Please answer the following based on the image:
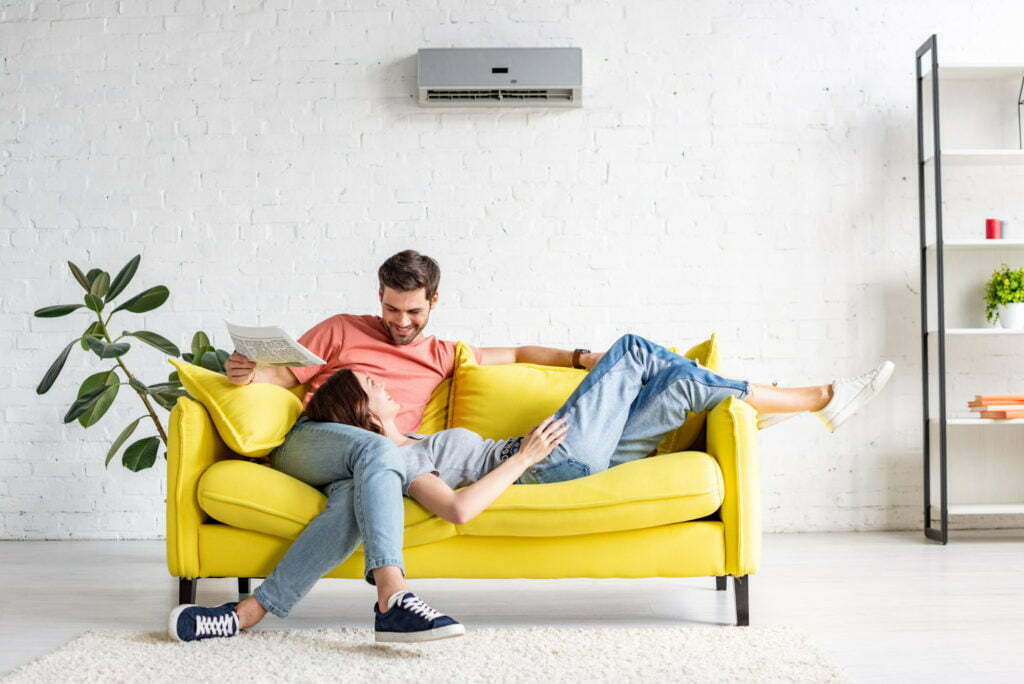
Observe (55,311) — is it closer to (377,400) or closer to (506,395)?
(377,400)

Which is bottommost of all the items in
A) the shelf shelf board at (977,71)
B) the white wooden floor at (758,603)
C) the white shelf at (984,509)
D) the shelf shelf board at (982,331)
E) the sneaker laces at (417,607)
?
the white wooden floor at (758,603)

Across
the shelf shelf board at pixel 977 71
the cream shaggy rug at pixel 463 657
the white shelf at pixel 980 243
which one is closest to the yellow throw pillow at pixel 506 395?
the cream shaggy rug at pixel 463 657

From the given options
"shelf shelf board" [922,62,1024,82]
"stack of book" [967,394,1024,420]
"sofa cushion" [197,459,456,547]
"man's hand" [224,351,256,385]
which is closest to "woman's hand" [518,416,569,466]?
"sofa cushion" [197,459,456,547]

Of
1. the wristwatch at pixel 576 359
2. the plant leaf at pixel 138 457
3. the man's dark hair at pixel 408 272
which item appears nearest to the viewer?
the man's dark hair at pixel 408 272

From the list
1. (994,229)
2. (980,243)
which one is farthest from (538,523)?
(994,229)

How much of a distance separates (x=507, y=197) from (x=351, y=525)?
2.13 m

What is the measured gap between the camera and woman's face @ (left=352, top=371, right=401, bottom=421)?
107 inches

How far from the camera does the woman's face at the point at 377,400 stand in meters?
Result: 2.71

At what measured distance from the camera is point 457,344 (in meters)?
3.35

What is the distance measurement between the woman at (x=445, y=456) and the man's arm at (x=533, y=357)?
43 cm

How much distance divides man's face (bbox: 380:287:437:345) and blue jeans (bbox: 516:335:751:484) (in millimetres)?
573

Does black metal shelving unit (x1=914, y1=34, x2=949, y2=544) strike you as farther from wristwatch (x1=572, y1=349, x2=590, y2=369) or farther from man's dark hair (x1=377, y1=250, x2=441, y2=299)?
man's dark hair (x1=377, y1=250, x2=441, y2=299)

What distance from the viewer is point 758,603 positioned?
2936mm

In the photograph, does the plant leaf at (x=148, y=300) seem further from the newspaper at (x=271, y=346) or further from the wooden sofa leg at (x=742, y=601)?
the wooden sofa leg at (x=742, y=601)
